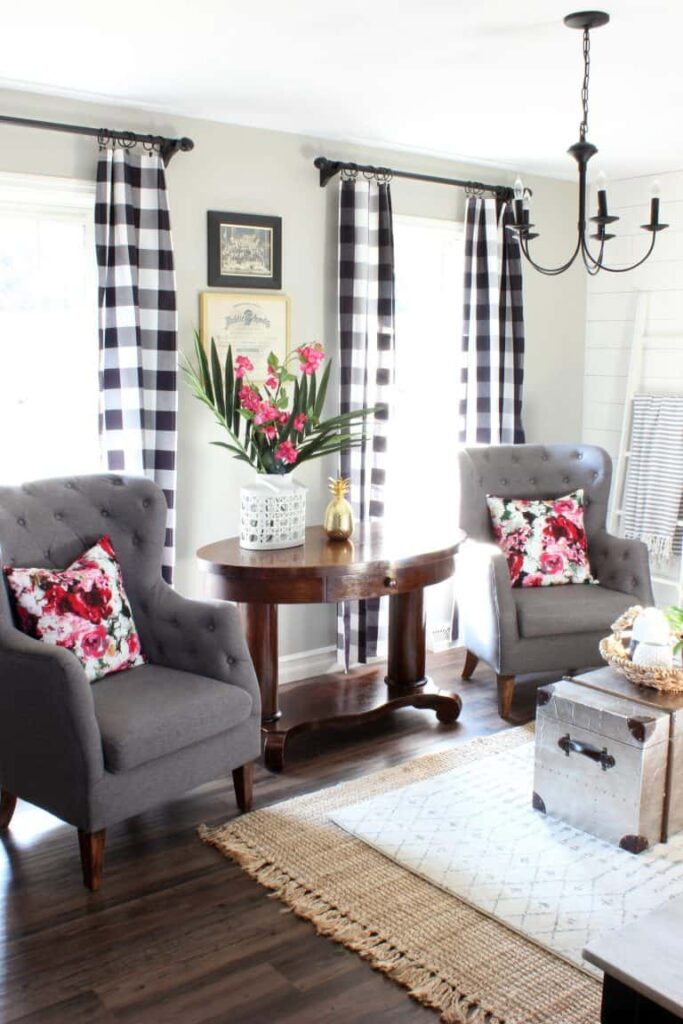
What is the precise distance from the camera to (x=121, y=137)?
3.70 metres

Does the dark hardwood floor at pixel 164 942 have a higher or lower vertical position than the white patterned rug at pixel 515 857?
lower

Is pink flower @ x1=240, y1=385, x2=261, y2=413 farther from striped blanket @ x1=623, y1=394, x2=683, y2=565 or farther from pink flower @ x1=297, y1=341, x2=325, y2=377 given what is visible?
striped blanket @ x1=623, y1=394, x2=683, y2=565

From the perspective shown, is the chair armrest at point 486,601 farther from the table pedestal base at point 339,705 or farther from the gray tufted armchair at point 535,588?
the table pedestal base at point 339,705

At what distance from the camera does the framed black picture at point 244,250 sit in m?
4.05

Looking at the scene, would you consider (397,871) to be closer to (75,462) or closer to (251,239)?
(75,462)

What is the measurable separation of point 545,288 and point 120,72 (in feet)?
8.74

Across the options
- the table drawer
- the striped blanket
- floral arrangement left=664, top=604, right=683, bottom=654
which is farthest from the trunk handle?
the striped blanket

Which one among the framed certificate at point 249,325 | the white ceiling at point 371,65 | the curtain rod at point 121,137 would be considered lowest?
the framed certificate at point 249,325

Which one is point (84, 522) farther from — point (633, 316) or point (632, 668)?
point (633, 316)

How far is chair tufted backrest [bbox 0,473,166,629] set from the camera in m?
3.11

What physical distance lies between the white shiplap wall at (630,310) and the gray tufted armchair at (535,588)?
0.93 meters

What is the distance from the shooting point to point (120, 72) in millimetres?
3385

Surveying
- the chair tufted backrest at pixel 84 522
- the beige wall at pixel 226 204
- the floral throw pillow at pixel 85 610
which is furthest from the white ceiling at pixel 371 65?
the floral throw pillow at pixel 85 610

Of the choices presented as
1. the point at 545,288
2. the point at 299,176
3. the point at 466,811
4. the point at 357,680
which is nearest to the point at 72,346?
the point at 299,176
